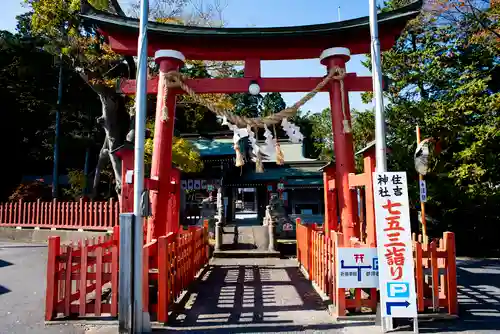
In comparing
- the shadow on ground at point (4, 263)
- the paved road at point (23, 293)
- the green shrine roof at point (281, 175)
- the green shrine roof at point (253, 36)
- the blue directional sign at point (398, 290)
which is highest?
the green shrine roof at point (253, 36)

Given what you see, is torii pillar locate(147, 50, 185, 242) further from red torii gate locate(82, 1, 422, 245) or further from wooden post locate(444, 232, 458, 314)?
wooden post locate(444, 232, 458, 314)

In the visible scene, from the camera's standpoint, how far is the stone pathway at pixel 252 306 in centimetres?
511

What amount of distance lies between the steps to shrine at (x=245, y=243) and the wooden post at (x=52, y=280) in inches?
279

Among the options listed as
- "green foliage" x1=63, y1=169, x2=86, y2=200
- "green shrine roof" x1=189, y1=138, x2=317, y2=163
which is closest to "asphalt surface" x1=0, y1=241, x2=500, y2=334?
Answer: "green foliage" x1=63, y1=169, x2=86, y2=200

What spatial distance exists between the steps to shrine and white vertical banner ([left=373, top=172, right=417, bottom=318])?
7391 mm

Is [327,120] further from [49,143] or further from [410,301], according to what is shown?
[410,301]

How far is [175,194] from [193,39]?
11.0 feet

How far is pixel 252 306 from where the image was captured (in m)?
6.10

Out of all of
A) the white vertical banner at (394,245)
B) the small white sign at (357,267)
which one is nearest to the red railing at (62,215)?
the small white sign at (357,267)

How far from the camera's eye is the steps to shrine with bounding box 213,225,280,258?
12016mm

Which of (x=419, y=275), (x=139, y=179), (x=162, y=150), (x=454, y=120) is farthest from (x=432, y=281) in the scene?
(x=454, y=120)

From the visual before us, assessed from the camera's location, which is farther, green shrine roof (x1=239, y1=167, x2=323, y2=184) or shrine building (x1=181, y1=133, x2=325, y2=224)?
green shrine roof (x1=239, y1=167, x2=323, y2=184)

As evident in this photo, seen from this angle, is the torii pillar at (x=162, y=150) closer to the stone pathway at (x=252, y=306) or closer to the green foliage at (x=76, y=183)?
the stone pathway at (x=252, y=306)

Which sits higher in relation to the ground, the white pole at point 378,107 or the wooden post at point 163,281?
the white pole at point 378,107
